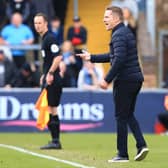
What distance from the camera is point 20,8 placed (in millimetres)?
22203

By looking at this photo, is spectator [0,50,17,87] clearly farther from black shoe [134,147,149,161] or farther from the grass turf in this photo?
black shoe [134,147,149,161]

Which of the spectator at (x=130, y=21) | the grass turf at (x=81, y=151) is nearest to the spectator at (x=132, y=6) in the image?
the spectator at (x=130, y=21)

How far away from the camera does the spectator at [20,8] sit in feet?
72.6

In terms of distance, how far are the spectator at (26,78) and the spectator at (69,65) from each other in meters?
0.76

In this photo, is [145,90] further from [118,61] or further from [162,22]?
[118,61]

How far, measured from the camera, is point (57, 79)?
14.2 m

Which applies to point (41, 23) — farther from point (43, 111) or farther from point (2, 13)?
point (2, 13)

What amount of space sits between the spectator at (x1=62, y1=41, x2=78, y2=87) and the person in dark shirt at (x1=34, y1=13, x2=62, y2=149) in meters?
6.93

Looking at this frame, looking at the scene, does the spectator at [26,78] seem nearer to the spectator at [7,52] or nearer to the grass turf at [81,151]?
the spectator at [7,52]

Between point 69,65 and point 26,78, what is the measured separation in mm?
→ 1363

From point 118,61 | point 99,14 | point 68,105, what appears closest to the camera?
point 118,61

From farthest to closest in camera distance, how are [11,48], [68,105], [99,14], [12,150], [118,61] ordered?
[99,14] < [11,48] < [68,105] < [12,150] < [118,61]

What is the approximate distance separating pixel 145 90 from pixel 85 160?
862 cm

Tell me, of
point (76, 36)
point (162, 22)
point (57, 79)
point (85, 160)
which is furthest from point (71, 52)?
point (85, 160)
